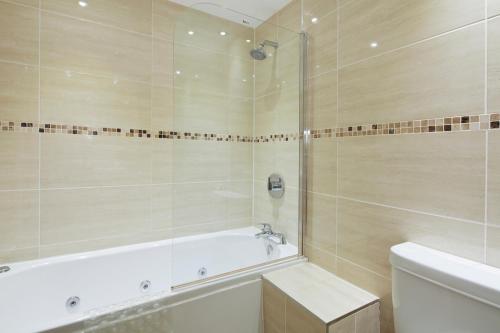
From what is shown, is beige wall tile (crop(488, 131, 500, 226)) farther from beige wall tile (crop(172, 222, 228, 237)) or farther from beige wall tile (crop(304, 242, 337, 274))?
beige wall tile (crop(172, 222, 228, 237))

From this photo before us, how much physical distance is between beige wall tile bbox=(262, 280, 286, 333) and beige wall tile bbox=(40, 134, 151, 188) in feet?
3.77

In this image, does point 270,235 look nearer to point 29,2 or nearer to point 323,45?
point 323,45

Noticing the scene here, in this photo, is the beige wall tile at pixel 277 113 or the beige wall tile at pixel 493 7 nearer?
the beige wall tile at pixel 493 7

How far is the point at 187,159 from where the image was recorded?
5.87ft

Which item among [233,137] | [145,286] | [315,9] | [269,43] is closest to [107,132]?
[233,137]

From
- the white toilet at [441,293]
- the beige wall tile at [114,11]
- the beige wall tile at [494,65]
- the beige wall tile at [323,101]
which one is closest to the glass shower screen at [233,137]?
the beige wall tile at [323,101]

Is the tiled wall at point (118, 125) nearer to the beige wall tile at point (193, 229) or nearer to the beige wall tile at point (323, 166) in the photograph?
the beige wall tile at point (193, 229)

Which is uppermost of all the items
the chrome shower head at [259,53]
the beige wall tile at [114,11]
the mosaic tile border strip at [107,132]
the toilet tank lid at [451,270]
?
the beige wall tile at [114,11]

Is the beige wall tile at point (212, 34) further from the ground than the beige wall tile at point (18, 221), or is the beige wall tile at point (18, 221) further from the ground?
the beige wall tile at point (212, 34)

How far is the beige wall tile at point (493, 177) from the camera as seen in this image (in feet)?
2.73

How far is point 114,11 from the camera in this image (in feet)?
5.53

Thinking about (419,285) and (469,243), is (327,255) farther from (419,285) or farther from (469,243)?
(469,243)

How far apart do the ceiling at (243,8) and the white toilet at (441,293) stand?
1704 millimetres

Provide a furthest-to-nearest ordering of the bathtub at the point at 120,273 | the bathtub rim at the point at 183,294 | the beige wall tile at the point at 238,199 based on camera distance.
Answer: the beige wall tile at the point at 238,199 → the bathtub at the point at 120,273 → the bathtub rim at the point at 183,294
